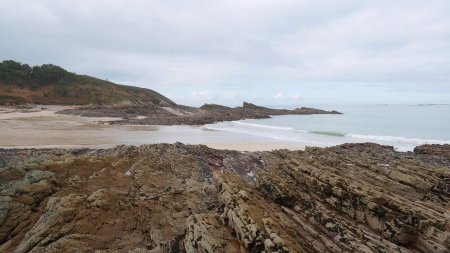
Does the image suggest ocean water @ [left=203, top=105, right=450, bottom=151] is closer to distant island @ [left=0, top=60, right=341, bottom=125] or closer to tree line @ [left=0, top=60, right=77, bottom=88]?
distant island @ [left=0, top=60, right=341, bottom=125]

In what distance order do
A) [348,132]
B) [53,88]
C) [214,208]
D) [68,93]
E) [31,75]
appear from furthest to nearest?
1. [31,75]
2. [53,88]
3. [68,93]
4. [348,132]
5. [214,208]

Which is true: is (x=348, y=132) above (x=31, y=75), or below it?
below

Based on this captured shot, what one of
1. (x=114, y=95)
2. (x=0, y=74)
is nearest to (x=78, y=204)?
(x=114, y=95)

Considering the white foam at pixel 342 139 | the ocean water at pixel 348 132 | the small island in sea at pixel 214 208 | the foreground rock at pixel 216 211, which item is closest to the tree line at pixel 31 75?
the ocean water at pixel 348 132

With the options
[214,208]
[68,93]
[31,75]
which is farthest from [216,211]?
[31,75]

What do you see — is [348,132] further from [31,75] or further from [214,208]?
[31,75]

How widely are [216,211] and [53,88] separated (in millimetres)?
91439

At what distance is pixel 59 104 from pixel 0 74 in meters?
19.0

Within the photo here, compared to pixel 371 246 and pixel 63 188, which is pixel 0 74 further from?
pixel 371 246

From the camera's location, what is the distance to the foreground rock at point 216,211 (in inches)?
336

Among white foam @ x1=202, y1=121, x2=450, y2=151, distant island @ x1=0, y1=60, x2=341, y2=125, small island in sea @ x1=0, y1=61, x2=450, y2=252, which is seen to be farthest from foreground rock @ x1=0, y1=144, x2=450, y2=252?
distant island @ x1=0, y1=60, x2=341, y2=125

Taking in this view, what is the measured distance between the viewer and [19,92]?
264 ft

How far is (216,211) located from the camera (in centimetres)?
1040

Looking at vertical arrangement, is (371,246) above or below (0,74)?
below
